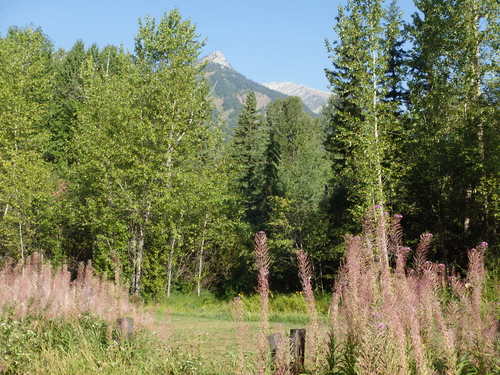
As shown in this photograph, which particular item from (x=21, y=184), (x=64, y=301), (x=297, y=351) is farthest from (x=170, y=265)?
(x=297, y=351)

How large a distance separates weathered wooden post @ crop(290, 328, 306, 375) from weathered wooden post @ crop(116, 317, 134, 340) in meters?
2.91

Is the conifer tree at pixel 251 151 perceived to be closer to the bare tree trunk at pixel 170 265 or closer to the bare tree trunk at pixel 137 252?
the bare tree trunk at pixel 170 265

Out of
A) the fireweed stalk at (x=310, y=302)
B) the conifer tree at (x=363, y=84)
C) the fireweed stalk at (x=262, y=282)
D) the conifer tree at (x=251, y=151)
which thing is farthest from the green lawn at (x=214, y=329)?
the conifer tree at (x=251, y=151)

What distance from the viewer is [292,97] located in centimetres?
5491

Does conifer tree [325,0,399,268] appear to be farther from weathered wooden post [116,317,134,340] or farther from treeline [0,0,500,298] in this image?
weathered wooden post [116,317,134,340]

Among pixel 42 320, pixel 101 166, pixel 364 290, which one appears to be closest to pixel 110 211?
pixel 101 166

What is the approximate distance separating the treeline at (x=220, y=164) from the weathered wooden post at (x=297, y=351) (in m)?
11.0

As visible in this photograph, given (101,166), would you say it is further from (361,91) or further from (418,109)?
(418,109)

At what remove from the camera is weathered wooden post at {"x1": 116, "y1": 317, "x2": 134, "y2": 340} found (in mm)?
6844

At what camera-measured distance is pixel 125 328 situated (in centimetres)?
687

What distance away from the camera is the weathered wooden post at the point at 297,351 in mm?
4770

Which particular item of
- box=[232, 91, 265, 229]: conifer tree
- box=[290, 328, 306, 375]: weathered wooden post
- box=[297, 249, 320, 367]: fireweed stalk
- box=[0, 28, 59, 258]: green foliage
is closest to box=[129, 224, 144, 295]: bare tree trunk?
box=[0, 28, 59, 258]: green foliage

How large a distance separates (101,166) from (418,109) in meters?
13.2

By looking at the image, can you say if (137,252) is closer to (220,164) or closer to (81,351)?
(220,164)
